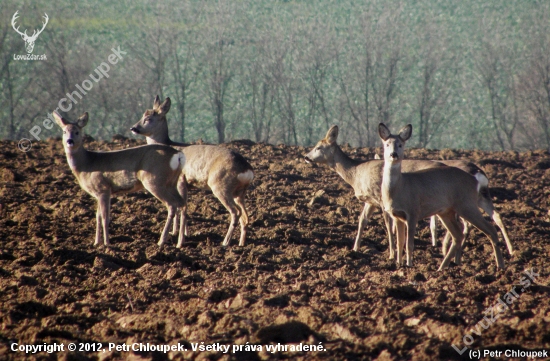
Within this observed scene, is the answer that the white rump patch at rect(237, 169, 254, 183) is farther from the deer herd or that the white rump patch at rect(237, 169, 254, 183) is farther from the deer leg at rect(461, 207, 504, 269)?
the deer leg at rect(461, 207, 504, 269)

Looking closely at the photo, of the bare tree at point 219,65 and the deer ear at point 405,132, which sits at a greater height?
the bare tree at point 219,65

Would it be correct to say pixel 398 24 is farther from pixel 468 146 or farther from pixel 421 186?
pixel 421 186

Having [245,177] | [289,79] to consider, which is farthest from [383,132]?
[289,79]

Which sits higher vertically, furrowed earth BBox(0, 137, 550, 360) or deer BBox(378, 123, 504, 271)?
deer BBox(378, 123, 504, 271)

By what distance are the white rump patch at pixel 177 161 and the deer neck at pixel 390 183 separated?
3499 mm

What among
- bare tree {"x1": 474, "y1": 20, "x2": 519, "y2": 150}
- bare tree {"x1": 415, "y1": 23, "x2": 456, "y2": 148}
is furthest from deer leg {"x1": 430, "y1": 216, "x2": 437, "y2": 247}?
bare tree {"x1": 474, "y1": 20, "x2": 519, "y2": 150}

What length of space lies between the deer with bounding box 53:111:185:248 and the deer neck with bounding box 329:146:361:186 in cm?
300

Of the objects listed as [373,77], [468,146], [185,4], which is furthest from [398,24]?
[185,4]

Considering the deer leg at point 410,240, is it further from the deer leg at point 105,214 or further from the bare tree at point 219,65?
the bare tree at point 219,65

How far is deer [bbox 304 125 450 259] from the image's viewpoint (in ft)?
40.2

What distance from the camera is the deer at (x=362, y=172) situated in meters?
12.3

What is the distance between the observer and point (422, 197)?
1097cm

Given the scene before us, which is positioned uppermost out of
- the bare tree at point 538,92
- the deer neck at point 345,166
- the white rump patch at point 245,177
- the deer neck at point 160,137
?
the bare tree at point 538,92

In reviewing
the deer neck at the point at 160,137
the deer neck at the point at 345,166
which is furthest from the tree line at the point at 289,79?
the deer neck at the point at 345,166
